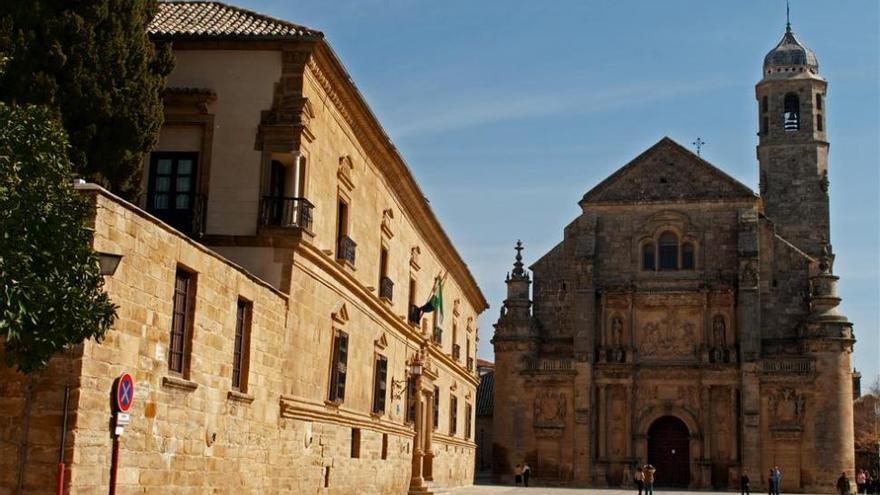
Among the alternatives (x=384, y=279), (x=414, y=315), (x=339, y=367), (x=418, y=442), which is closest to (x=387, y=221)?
(x=384, y=279)

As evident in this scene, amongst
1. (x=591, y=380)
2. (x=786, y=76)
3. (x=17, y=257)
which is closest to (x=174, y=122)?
(x=17, y=257)

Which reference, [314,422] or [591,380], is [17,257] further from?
[591,380]

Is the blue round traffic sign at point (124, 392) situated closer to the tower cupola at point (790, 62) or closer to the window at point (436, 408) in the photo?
the window at point (436, 408)

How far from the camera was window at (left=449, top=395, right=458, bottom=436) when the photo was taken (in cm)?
4047

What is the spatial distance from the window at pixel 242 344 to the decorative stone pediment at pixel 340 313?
446 centimetres

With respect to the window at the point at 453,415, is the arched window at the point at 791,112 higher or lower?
higher

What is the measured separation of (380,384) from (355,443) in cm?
323

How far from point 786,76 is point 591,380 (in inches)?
883

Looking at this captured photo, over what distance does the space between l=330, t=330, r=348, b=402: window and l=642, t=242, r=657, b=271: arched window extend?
1189 inches

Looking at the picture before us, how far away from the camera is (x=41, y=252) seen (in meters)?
10.4

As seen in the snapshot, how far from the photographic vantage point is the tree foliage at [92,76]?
15.1m

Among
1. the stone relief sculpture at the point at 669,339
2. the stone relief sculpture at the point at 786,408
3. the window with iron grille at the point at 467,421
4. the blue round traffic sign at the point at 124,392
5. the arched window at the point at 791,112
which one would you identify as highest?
the arched window at the point at 791,112

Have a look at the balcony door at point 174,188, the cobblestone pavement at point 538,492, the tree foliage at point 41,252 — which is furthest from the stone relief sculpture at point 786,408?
the tree foliage at point 41,252

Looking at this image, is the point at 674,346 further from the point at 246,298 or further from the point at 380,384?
the point at 246,298
